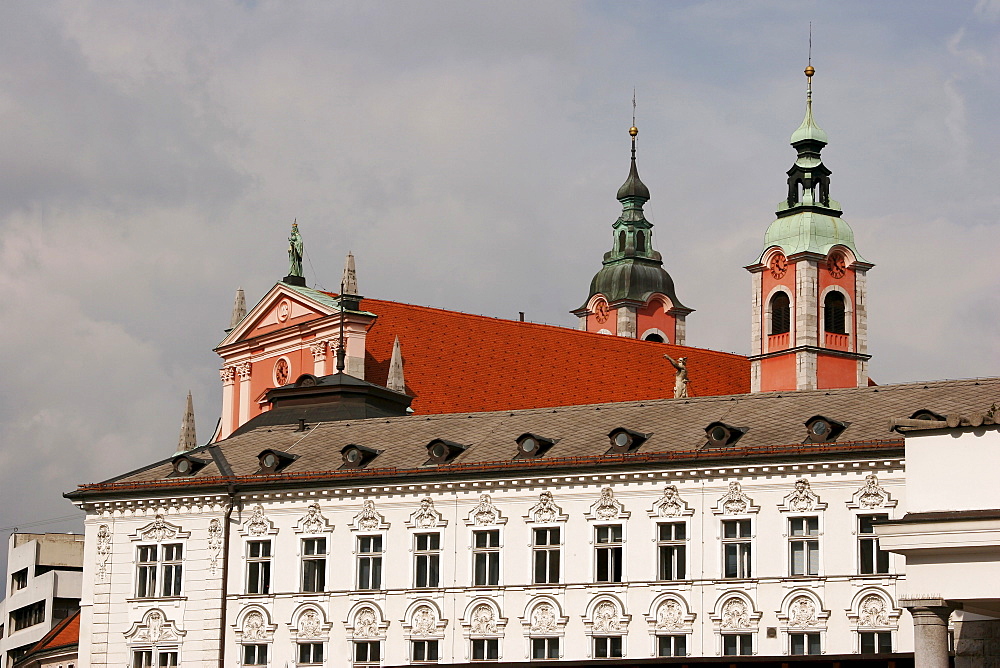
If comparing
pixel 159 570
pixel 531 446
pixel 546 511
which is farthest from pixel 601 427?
pixel 159 570

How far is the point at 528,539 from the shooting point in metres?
60.7

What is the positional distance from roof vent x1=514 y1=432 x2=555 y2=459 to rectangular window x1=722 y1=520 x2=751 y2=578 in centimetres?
670

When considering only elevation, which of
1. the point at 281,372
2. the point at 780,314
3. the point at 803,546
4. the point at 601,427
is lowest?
the point at 803,546

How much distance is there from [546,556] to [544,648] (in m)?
2.81

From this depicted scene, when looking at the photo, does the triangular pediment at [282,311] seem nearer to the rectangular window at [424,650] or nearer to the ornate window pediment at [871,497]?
the rectangular window at [424,650]

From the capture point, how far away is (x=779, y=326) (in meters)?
111

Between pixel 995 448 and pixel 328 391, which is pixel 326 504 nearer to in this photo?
pixel 328 391

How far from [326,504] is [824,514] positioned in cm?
1643

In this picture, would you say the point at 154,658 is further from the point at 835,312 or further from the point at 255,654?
the point at 835,312

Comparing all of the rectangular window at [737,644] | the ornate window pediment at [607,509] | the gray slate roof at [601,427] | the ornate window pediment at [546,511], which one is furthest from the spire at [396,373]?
the rectangular window at [737,644]

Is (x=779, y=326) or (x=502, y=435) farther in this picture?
(x=779, y=326)

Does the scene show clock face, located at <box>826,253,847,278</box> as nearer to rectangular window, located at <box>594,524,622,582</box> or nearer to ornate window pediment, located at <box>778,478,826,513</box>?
rectangular window, located at <box>594,524,622,582</box>

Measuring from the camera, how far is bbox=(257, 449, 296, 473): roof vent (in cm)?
6556

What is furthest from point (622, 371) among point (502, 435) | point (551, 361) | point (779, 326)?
point (502, 435)
